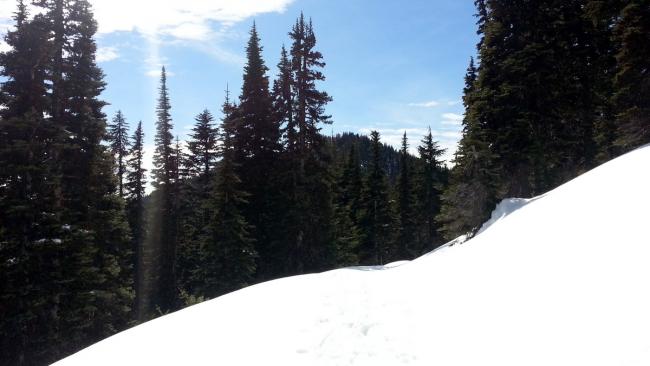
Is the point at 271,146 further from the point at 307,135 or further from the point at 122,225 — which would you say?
the point at 122,225

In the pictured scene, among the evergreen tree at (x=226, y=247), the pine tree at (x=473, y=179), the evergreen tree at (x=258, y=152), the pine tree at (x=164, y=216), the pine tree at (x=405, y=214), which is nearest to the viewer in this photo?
the pine tree at (x=473, y=179)

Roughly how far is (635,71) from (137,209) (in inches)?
1490

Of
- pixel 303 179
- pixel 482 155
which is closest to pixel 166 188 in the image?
pixel 303 179

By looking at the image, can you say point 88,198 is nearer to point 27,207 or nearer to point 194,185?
point 27,207

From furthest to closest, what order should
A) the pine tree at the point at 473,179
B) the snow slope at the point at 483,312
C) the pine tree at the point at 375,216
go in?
the pine tree at the point at 375,216 → the pine tree at the point at 473,179 → the snow slope at the point at 483,312

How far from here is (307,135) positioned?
1025 inches

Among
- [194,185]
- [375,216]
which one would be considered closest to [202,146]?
[194,185]

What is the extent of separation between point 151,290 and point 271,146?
15.5 m

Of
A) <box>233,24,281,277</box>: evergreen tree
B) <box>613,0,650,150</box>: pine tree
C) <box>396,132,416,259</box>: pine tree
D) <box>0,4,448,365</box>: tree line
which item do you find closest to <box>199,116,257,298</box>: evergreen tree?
<box>0,4,448,365</box>: tree line

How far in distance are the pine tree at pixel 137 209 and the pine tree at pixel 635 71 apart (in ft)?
103

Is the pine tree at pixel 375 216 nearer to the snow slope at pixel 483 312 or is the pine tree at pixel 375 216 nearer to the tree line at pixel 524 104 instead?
the tree line at pixel 524 104

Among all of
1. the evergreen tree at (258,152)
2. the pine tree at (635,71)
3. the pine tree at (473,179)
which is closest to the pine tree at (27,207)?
the evergreen tree at (258,152)

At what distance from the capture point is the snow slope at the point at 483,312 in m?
5.04

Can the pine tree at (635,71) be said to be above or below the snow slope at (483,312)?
above
